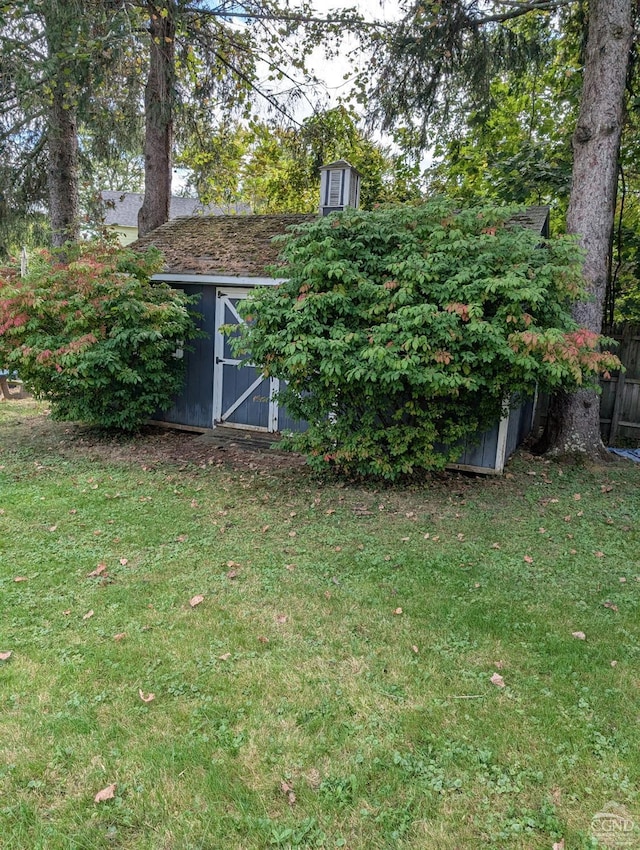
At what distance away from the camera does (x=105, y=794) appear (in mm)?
2082

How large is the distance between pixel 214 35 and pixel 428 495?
9.62 metres

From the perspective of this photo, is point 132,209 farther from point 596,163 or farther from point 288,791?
point 288,791

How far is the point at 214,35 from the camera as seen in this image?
10320 mm

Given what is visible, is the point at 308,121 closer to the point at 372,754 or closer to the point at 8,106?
the point at 8,106

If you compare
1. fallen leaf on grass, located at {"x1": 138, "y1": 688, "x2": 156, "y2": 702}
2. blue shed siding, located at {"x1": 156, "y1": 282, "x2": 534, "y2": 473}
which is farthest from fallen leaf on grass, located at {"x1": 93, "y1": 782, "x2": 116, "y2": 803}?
blue shed siding, located at {"x1": 156, "y1": 282, "x2": 534, "y2": 473}

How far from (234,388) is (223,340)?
75 centimetres

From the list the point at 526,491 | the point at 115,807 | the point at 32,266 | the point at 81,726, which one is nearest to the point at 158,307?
the point at 32,266

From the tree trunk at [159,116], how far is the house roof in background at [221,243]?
118cm

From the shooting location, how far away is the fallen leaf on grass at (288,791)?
208 cm

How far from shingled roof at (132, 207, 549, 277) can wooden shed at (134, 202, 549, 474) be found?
0.05ft

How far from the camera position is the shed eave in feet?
25.8

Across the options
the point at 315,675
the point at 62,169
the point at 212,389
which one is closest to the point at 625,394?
the point at 212,389

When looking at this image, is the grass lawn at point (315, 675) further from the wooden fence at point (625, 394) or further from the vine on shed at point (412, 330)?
the wooden fence at point (625, 394)

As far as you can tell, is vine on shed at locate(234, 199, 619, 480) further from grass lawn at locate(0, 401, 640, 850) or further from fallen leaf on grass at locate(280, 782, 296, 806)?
fallen leaf on grass at locate(280, 782, 296, 806)
